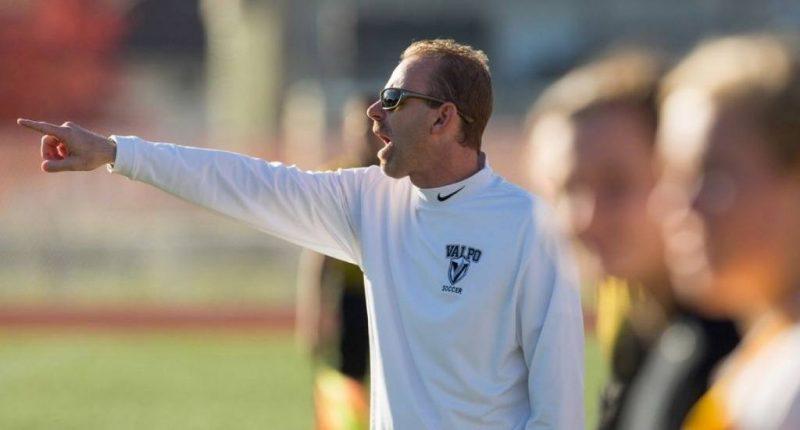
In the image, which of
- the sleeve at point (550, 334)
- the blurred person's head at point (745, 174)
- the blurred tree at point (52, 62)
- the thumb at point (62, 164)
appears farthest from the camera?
the blurred tree at point (52, 62)

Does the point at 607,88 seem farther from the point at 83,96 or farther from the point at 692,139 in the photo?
the point at 83,96

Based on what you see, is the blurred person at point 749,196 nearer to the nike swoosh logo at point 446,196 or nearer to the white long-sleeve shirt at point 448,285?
the white long-sleeve shirt at point 448,285

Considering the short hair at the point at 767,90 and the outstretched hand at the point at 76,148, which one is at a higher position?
the short hair at the point at 767,90

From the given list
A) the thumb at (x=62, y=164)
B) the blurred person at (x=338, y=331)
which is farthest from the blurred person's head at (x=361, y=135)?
the thumb at (x=62, y=164)

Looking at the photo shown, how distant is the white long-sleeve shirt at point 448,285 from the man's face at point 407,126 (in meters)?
0.12

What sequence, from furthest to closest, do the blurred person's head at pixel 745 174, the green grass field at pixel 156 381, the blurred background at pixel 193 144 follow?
the blurred background at pixel 193 144, the green grass field at pixel 156 381, the blurred person's head at pixel 745 174

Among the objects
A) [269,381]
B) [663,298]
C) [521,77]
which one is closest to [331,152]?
[269,381]

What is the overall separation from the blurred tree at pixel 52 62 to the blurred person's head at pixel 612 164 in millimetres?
35016

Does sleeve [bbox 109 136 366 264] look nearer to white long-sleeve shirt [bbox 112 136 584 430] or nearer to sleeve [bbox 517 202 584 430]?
white long-sleeve shirt [bbox 112 136 584 430]

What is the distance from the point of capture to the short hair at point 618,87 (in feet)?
9.37

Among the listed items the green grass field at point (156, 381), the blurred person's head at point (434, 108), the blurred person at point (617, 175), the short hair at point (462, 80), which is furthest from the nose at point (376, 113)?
the green grass field at point (156, 381)

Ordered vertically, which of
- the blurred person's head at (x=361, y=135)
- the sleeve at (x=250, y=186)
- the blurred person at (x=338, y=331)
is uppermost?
the blurred person's head at (x=361, y=135)

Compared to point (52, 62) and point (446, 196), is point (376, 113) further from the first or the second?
point (52, 62)

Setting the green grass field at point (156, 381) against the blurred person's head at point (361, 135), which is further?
the green grass field at point (156, 381)
